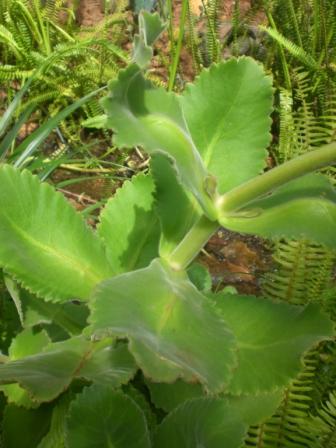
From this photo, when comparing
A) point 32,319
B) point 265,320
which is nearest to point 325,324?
point 265,320

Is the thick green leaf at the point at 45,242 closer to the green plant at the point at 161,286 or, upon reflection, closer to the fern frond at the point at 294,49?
the green plant at the point at 161,286

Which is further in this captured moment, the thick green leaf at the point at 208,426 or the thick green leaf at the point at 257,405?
the thick green leaf at the point at 257,405

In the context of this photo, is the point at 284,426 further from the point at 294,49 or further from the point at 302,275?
the point at 294,49

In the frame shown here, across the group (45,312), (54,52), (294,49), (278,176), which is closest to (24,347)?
(45,312)

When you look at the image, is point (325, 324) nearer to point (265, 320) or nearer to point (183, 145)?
point (265, 320)

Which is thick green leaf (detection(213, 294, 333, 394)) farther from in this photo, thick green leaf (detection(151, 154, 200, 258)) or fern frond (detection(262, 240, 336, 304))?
fern frond (detection(262, 240, 336, 304))

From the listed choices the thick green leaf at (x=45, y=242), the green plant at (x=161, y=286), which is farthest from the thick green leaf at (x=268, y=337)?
the thick green leaf at (x=45, y=242)
